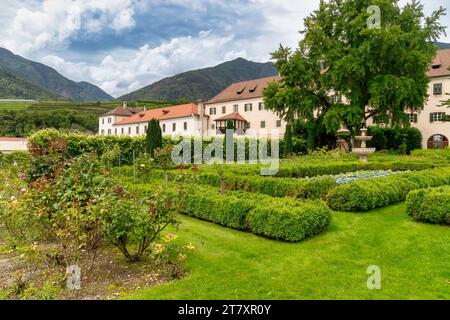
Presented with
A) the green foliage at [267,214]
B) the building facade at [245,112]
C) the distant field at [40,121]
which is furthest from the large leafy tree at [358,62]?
the distant field at [40,121]

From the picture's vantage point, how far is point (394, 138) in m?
33.5

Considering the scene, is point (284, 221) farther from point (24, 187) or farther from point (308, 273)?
point (24, 187)

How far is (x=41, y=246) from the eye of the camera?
6449 mm

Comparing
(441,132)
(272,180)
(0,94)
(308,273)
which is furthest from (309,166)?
(0,94)

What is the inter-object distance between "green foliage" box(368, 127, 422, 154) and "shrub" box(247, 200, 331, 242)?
29.3 metres

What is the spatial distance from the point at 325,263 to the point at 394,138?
107 feet

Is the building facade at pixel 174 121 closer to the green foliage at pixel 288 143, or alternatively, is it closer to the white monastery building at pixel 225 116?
the white monastery building at pixel 225 116

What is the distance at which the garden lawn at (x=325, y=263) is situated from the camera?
13.8 feet

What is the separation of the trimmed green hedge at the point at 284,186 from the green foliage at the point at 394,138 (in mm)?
26716

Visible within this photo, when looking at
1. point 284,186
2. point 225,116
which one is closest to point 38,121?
point 225,116

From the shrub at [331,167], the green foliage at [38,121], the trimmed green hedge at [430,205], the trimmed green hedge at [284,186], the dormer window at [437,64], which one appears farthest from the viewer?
the green foliage at [38,121]

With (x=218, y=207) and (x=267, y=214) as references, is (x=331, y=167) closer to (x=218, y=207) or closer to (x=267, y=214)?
(x=218, y=207)

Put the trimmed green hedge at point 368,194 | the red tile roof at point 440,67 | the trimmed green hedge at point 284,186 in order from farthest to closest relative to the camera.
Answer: the red tile roof at point 440,67, the trimmed green hedge at point 284,186, the trimmed green hedge at point 368,194

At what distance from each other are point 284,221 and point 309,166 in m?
7.31
